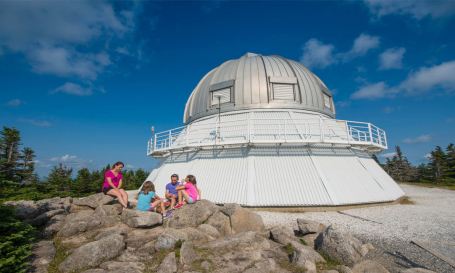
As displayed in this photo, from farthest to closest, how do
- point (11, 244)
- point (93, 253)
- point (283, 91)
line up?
1. point (283, 91)
2. point (93, 253)
3. point (11, 244)

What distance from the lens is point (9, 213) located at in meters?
4.07

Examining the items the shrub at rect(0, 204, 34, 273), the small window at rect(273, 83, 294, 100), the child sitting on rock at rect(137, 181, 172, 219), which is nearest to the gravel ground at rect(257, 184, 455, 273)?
the child sitting on rock at rect(137, 181, 172, 219)

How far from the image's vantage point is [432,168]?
38.8 m

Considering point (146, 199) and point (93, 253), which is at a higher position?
point (146, 199)

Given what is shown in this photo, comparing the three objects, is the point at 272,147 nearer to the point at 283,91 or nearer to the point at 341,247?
the point at 283,91

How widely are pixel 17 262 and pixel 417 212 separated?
1429 centimetres

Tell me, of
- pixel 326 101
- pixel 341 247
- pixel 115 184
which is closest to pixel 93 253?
pixel 115 184

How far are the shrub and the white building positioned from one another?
774 centimetres

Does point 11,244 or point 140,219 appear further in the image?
point 140,219

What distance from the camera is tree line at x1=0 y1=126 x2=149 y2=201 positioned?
19.0 ft

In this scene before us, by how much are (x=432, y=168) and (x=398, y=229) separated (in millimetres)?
43581

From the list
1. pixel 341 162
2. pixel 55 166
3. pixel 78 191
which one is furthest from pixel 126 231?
pixel 78 191

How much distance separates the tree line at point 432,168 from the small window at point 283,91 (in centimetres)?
2994

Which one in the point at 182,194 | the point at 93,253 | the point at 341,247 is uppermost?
the point at 182,194
